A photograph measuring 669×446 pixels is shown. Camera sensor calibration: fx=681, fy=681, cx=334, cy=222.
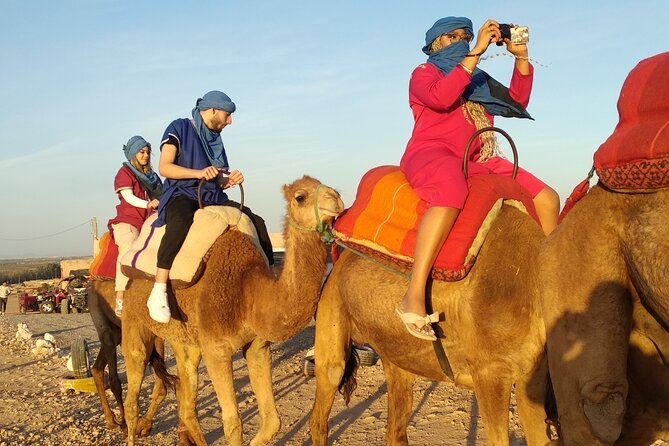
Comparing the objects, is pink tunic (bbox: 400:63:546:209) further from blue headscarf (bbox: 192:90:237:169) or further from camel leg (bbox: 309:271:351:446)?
blue headscarf (bbox: 192:90:237:169)

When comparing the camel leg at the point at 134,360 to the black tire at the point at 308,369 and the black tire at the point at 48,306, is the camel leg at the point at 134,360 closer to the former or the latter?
the black tire at the point at 308,369

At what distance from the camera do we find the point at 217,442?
6.86 metres

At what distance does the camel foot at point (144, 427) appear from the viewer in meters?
7.36

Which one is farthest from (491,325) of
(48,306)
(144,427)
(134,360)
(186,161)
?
(48,306)

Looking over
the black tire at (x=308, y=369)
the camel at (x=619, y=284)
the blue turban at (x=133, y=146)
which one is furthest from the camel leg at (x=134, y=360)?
the camel at (x=619, y=284)

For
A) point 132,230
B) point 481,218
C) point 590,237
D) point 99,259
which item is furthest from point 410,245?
point 99,259

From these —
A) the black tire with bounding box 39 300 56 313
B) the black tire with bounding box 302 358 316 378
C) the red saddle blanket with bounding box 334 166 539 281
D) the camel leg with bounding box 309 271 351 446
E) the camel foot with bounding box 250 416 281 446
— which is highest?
the red saddle blanket with bounding box 334 166 539 281

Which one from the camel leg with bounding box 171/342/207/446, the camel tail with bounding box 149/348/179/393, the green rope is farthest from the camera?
the camel tail with bounding box 149/348/179/393

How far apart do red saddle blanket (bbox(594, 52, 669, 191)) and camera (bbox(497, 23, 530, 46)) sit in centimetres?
133

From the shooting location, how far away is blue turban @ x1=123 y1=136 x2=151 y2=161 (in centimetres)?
768

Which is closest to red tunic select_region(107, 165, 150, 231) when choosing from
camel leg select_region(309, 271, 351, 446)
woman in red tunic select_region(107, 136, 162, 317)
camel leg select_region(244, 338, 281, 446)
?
woman in red tunic select_region(107, 136, 162, 317)

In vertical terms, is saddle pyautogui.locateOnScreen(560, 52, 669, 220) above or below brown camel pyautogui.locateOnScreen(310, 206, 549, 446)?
above

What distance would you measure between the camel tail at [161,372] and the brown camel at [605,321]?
515cm

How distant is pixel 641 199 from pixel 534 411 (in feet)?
5.09
